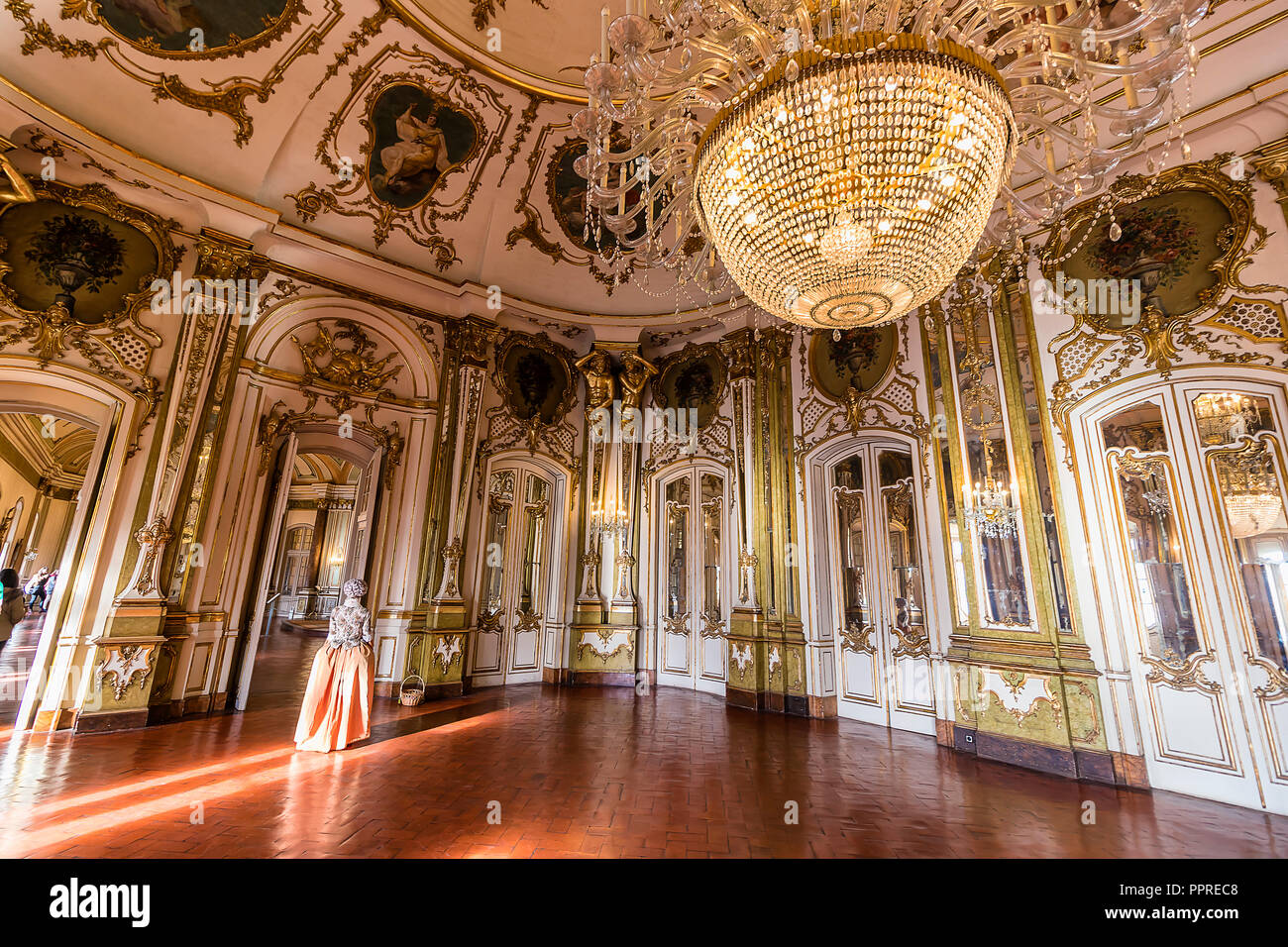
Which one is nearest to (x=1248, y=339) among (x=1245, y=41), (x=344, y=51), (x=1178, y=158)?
(x=1178, y=158)

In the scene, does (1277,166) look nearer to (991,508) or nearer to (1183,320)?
(1183,320)

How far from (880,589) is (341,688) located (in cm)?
544

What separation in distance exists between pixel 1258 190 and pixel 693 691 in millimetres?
7393

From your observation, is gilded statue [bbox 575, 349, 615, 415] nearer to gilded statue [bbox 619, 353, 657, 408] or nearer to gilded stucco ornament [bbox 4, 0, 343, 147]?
gilded statue [bbox 619, 353, 657, 408]

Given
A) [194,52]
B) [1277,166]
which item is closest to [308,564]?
[194,52]

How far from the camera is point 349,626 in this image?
4836 millimetres

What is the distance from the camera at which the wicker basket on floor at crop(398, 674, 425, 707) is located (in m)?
6.25

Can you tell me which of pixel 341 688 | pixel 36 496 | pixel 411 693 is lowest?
pixel 411 693

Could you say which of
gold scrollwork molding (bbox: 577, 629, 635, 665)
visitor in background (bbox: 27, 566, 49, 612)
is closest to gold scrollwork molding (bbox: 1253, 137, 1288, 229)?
gold scrollwork molding (bbox: 577, 629, 635, 665)

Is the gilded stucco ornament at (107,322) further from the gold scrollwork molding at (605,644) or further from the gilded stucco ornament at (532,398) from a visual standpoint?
the gold scrollwork molding at (605,644)

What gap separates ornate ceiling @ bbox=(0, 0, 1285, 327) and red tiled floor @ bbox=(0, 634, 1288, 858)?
369 centimetres

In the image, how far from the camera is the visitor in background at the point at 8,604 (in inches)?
216

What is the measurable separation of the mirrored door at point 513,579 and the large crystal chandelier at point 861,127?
584 cm

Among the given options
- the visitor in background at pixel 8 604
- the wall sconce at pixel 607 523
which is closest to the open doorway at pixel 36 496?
the visitor in background at pixel 8 604
